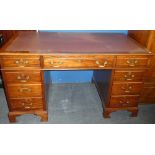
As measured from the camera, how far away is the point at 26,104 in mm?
1996

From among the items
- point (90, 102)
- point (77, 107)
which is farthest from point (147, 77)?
point (77, 107)

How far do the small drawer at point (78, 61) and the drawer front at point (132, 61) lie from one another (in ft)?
0.32

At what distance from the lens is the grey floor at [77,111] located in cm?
217

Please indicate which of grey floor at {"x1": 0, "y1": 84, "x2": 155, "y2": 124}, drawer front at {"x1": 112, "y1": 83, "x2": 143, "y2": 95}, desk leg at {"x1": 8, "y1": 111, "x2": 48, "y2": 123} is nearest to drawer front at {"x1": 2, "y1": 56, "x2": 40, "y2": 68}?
desk leg at {"x1": 8, "y1": 111, "x2": 48, "y2": 123}

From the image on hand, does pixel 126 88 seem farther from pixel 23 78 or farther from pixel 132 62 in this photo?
pixel 23 78

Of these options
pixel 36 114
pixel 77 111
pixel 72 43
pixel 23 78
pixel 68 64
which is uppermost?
pixel 72 43

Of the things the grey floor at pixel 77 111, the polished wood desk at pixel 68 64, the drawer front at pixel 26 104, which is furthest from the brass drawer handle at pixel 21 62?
the grey floor at pixel 77 111

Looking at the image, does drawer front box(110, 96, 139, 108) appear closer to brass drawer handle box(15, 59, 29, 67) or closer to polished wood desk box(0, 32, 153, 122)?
polished wood desk box(0, 32, 153, 122)

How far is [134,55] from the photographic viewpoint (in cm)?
176

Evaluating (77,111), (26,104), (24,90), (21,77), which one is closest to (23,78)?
(21,77)

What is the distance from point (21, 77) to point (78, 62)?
2.05ft

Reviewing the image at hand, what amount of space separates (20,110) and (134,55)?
1439 mm

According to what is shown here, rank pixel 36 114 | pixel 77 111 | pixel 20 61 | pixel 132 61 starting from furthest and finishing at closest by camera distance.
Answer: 1. pixel 77 111
2. pixel 36 114
3. pixel 132 61
4. pixel 20 61

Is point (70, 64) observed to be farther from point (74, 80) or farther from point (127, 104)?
point (74, 80)
